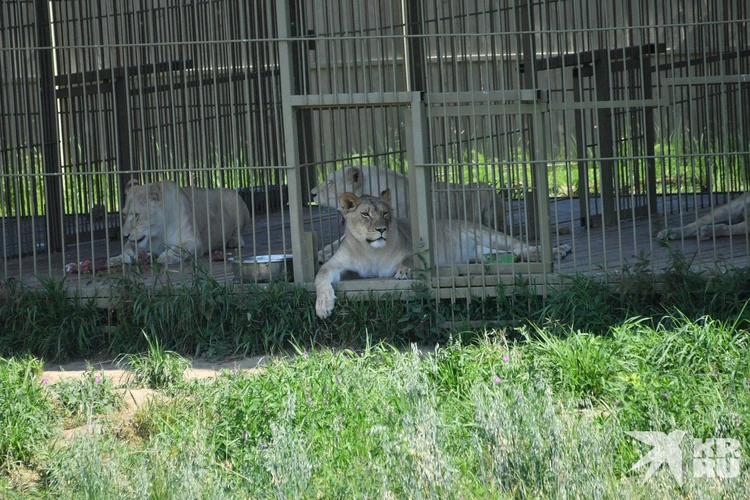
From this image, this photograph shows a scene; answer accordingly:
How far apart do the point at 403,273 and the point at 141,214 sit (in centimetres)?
237

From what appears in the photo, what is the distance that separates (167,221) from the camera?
314 inches

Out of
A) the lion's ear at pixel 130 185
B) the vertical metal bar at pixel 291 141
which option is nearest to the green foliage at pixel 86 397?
the vertical metal bar at pixel 291 141

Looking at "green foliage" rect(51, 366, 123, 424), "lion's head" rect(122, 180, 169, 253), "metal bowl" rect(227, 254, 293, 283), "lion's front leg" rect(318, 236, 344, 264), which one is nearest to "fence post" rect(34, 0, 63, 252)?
"lion's head" rect(122, 180, 169, 253)

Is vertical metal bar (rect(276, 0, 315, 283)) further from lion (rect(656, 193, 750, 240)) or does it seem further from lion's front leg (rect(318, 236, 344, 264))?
lion (rect(656, 193, 750, 240))

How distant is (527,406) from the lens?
4.30 meters

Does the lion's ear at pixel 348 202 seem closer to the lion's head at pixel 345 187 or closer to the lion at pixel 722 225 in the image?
the lion's head at pixel 345 187

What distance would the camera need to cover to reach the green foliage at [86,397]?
5.27 metres

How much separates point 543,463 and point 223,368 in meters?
2.39

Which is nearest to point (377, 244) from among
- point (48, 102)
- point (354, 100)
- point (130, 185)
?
point (354, 100)

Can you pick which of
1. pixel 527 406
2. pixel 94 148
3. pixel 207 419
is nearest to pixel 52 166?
pixel 94 148

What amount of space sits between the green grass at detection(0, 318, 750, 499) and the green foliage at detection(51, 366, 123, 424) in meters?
0.26

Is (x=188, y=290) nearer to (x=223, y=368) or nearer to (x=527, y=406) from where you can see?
(x=223, y=368)

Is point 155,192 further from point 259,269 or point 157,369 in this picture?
point 157,369

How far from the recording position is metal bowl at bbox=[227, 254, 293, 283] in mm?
6504
